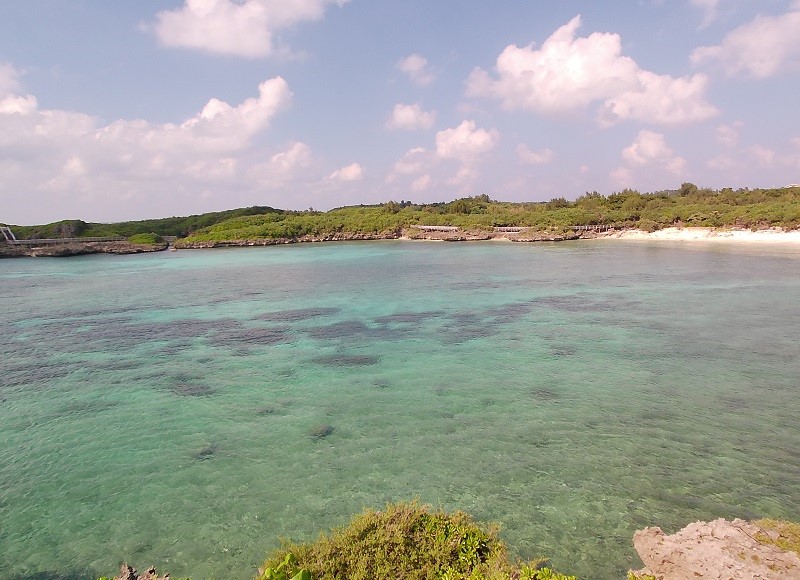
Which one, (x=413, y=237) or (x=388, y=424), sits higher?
(x=413, y=237)

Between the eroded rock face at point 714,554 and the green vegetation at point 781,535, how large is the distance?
125 millimetres

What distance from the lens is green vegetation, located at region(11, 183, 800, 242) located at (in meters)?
83.5

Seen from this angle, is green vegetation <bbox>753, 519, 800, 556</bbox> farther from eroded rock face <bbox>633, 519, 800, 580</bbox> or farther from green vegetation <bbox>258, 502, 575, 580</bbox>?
green vegetation <bbox>258, 502, 575, 580</bbox>

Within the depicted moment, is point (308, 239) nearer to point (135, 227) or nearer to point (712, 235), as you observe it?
point (135, 227)

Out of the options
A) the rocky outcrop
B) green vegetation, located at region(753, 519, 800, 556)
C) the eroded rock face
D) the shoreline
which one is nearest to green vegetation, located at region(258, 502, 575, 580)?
the eroded rock face

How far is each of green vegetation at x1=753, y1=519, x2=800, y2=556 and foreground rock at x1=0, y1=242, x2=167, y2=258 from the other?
113 m

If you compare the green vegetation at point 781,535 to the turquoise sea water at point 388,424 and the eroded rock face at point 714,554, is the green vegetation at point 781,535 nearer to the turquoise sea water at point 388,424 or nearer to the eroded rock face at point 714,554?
the eroded rock face at point 714,554

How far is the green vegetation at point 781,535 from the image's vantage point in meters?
8.16

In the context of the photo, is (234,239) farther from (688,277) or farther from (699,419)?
(699,419)

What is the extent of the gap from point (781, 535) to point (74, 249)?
11587 centimetres

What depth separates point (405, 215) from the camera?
127m

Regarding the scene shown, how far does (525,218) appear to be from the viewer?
110 m

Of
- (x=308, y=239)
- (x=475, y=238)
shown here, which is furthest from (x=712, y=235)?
(x=308, y=239)

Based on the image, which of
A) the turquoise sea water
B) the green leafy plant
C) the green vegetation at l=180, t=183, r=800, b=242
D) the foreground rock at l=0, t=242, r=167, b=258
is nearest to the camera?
the green leafy plant
